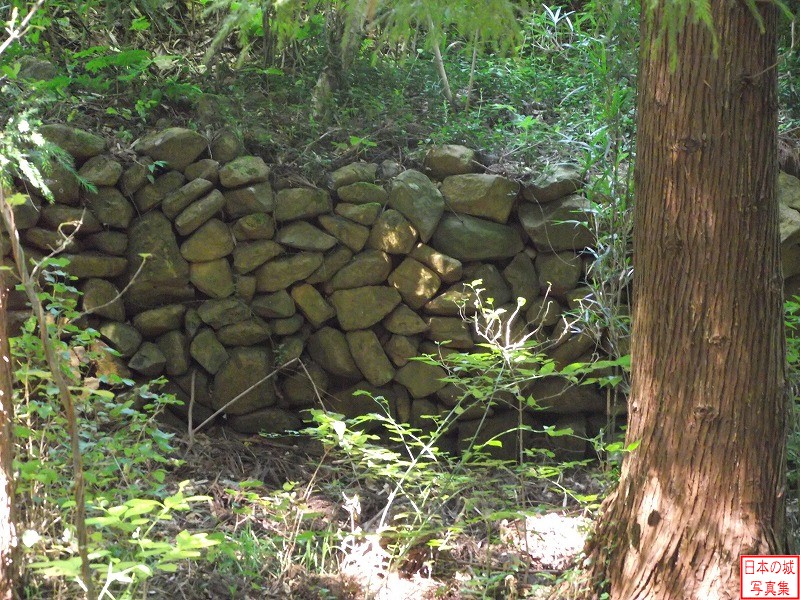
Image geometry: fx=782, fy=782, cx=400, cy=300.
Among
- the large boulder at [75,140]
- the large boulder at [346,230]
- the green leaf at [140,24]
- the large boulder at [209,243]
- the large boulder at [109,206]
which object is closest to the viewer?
the large boulder at [75,140]

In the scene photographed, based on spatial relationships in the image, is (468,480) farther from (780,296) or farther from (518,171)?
(518,171)

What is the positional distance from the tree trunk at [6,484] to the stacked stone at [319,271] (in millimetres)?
1873

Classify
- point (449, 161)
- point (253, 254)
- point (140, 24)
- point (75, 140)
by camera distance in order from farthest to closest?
point (140, 24)
point (449, 161)
point (253, 254)
point (75, 140)

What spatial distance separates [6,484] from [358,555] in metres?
1.15

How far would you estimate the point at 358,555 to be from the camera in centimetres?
268

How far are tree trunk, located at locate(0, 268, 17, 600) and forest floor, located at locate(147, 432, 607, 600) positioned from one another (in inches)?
17.3

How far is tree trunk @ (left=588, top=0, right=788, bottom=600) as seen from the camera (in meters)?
2.12

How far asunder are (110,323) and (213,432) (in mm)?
782

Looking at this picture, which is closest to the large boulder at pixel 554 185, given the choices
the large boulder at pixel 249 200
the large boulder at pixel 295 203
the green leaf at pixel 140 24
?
the large boulder at pixel 295 203

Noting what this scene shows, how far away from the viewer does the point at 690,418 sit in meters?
2.15

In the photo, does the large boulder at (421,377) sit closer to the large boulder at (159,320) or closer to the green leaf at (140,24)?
the large boulder at (159,320)

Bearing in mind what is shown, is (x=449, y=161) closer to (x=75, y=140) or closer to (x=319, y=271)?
(x=319, y=271)

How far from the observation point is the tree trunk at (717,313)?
2125mm

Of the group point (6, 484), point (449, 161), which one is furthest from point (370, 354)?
point (6, 484)
